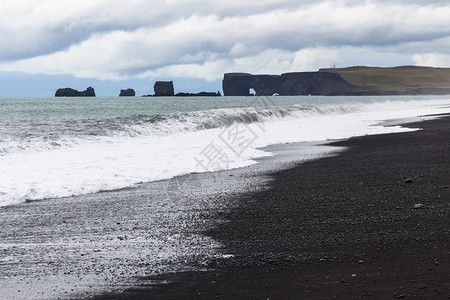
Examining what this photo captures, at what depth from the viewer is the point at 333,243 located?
4984mm

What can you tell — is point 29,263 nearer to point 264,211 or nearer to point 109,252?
point 109,252

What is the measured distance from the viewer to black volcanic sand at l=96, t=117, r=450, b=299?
3.79 meters

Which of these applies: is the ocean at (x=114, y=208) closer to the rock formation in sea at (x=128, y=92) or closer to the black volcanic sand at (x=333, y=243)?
the black volcanic sand at (x=333, y=243)

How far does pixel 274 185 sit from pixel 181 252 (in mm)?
4063

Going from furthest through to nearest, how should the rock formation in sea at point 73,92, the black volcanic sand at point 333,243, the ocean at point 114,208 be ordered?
the rock formation in sea at point 73,92
the ocean at point 114,208
the black volcanic sand at point 333,243

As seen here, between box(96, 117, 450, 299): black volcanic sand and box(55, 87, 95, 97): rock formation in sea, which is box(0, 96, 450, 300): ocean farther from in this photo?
box(55, 87, 95, 97): rock formation in sea

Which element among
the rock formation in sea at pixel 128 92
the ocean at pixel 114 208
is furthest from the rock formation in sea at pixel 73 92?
the ocean at pixel 114 208

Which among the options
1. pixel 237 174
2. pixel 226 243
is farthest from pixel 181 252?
pixel 237 174

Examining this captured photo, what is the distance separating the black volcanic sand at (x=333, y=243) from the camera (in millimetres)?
3789

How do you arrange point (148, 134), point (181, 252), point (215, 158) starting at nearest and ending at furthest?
point (181, 252)
point (215, 158)
point (148, 134)

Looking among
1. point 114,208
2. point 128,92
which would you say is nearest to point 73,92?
point 128,92

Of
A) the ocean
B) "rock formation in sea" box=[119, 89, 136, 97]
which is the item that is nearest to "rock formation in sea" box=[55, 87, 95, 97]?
"rock formation in sea" box=[119, 89, 136, 97]

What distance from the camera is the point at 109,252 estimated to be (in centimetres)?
494

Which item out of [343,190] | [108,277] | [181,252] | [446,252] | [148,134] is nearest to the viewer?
[108,277]
